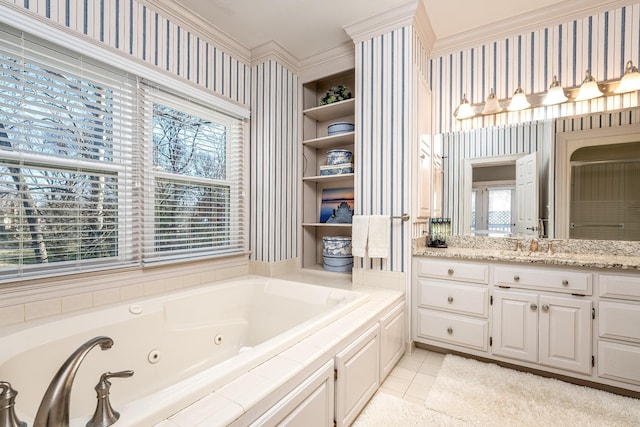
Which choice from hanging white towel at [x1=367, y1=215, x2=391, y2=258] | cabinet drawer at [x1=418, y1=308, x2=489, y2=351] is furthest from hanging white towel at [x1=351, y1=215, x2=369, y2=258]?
cabinet drawer at [x1=418, y1=308, x2=489, y2=351]

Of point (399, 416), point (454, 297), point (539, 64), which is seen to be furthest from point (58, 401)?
point (539, 64)

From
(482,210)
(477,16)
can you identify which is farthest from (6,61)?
(482,210)

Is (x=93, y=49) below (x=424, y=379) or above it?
above

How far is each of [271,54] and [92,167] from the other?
176 cm

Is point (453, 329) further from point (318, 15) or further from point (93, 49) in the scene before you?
point (93, 49)

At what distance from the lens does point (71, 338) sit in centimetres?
140

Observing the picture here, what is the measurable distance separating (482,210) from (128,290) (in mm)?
2714

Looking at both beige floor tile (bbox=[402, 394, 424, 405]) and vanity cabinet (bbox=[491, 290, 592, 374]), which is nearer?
beige floor tile (bbox=[402, 394, 424, 405])

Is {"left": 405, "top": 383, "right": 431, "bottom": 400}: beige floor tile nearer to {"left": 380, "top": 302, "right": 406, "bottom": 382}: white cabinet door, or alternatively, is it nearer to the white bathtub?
{"left": 380, "top": 302, "right": 406, "bottom": 382}: white cabinet door

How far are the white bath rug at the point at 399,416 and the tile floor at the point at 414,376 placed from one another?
99 mm

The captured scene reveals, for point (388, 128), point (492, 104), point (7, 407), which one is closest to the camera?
point (7, 407)

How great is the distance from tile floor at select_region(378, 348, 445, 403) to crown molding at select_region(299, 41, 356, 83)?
98.7 inches

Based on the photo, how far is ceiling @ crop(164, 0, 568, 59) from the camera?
2170 millimetres

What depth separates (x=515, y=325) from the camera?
80.4 inches
